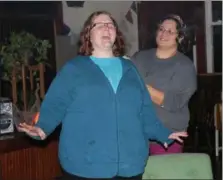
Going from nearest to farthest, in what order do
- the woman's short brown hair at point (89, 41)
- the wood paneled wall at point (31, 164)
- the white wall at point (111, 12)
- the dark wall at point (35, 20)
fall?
1. the woman's short brown hair at point (89, 41)
2. the wood paneled wall at point (31, 164)
3. the dark wall at point (35, 20)
4. the white wall at point (111, 12)

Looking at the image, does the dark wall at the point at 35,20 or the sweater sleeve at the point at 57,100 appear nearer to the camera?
the sweater sleeve at the point at 57,100

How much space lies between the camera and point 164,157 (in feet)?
5.40

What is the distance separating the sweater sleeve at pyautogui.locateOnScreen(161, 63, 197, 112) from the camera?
2129 mm

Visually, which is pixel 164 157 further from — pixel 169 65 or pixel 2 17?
pixel 2 17

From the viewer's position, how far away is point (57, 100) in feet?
5.58

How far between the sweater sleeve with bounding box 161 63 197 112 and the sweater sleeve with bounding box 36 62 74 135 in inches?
23.1

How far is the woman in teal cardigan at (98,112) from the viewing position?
5.41ft

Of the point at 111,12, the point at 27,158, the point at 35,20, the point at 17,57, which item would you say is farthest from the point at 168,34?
the point at 111,12

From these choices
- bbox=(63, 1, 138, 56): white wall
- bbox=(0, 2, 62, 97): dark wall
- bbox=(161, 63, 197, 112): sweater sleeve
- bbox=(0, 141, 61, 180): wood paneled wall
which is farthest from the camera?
bbox=(63, 1, 138, 56): white wall

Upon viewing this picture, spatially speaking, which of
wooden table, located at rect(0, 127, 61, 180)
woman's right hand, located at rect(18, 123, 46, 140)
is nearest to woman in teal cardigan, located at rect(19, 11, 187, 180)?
woman's right hand, located at rect(18, 123, 46, 140)

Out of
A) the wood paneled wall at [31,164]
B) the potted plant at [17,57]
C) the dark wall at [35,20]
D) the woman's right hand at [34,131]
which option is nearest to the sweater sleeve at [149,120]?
the woman's right hand at [34,131]

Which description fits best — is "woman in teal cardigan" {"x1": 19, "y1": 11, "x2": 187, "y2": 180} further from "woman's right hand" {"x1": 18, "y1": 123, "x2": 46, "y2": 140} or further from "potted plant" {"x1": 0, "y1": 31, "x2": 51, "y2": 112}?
"potted plant" {"x1": 0, "y1": 31, "x2": 51, "y2": 112}

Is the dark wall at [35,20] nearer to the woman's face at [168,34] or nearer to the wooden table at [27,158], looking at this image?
the wooden table at [27,158]

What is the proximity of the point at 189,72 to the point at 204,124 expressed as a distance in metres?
2.87
